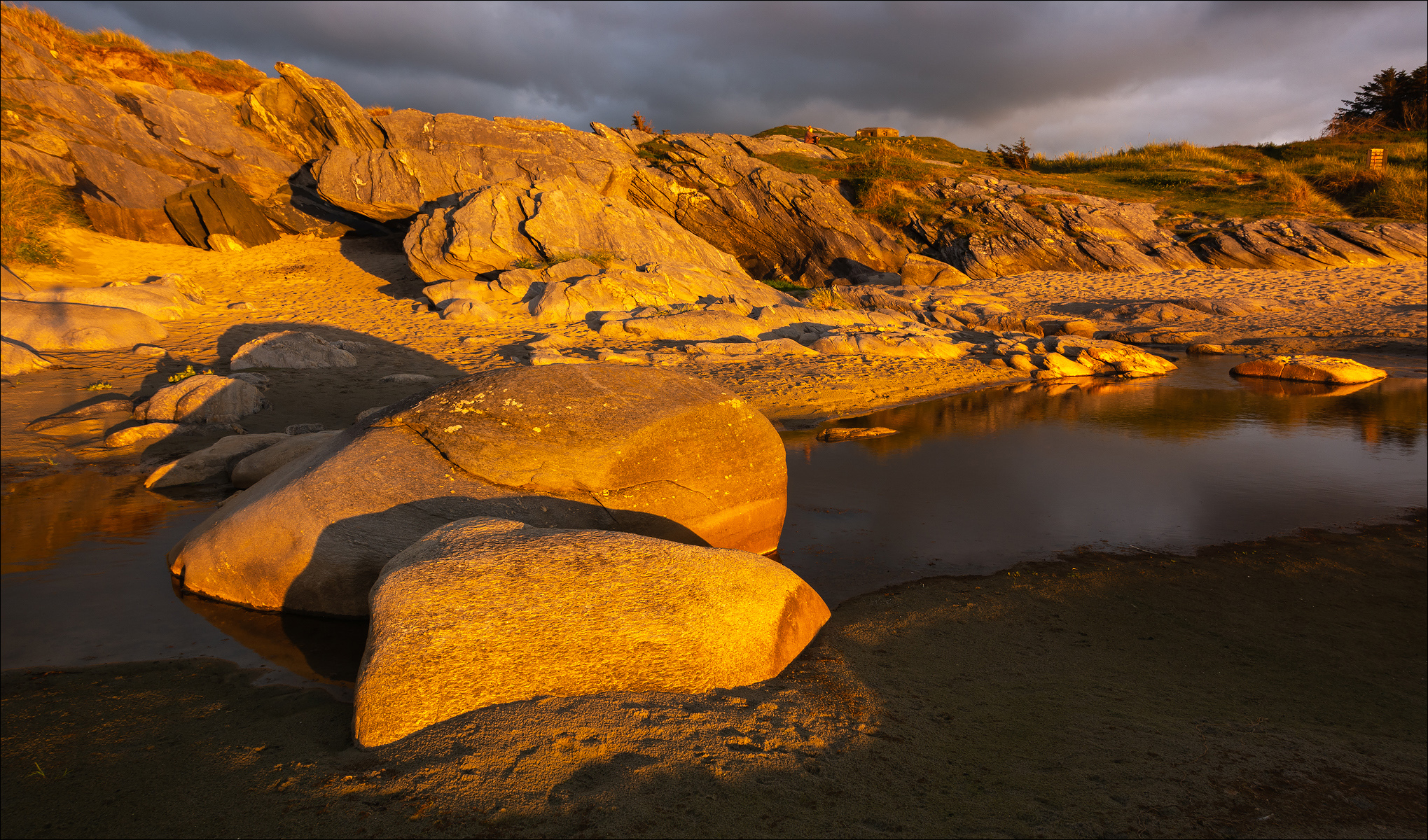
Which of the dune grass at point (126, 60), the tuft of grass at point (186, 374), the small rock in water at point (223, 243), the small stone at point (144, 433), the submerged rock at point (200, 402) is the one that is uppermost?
the dune grass at point (126, 60)

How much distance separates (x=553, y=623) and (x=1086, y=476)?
7.60 m

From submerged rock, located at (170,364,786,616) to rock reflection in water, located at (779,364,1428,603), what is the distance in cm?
107

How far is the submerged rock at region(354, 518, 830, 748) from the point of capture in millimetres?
2990

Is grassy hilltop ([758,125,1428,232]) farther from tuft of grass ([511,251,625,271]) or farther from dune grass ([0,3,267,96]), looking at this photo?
dune grass ([0,3,267,96])

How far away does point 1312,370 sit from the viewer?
45.2ft

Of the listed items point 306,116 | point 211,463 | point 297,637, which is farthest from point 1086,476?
point 306,116

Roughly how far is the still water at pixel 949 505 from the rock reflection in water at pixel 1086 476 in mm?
32

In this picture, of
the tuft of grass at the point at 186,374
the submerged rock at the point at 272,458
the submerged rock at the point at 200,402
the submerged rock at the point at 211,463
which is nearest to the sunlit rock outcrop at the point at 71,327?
the tuft of grass at the point at 186,374

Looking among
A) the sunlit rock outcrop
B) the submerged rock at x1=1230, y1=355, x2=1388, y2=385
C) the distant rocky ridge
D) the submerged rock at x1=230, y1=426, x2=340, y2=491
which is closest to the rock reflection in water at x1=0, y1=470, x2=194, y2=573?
the submerged rock at x1=230, y1=426, x2=340, y2=491

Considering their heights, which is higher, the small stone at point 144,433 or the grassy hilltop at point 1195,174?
the grassy hilltop at point 1195,174

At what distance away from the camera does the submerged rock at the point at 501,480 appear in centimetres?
457

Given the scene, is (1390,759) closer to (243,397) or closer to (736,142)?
(243,397)

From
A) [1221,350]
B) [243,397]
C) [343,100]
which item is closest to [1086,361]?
[1221,350]

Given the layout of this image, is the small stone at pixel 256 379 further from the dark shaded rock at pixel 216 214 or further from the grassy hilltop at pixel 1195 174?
the grassy hilltop at pixel 1195 174
